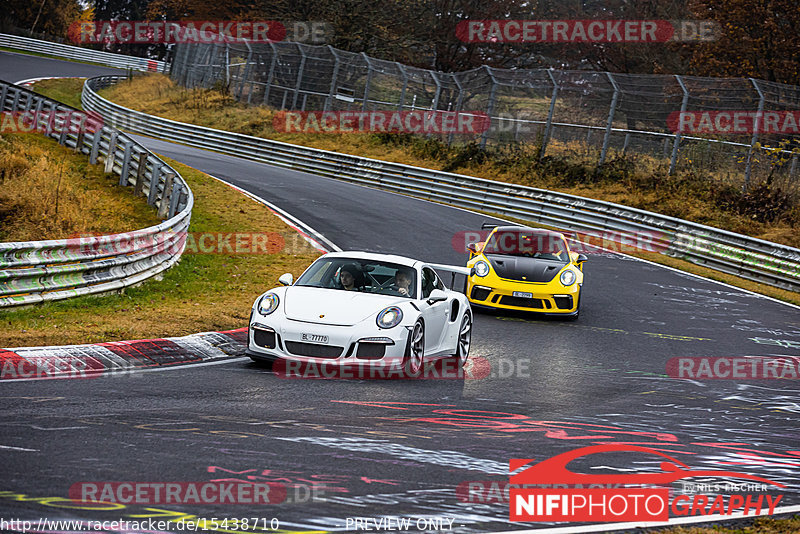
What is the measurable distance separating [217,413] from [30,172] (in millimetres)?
13058

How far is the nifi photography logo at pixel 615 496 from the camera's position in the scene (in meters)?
5.41

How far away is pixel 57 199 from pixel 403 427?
10.7 metres

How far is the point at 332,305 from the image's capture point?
30.8 feet

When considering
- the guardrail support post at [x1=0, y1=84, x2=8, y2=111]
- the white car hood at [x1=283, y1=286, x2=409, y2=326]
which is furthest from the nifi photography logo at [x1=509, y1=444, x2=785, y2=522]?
the guardrail support post at [x1=0, y1=84, x2=8, y2=111]

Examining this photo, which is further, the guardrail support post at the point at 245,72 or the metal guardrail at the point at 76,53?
the metal guardrail at the point at 76,53

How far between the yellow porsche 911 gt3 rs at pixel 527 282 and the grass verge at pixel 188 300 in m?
3.58

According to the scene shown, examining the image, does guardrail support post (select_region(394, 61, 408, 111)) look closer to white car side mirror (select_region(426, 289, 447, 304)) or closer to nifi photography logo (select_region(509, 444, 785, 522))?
white car side mirror (select_region(426, 289, 447, 304))

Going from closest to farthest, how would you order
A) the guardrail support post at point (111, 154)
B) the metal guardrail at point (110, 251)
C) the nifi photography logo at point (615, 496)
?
the nifi photography logo at point (615, 496) < the metal guardrail at point (110, 251) < the guardrail support post at point (111, 154)

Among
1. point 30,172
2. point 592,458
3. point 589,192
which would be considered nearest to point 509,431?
point 592,458

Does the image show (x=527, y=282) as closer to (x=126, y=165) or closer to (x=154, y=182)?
(x=154, y=182)

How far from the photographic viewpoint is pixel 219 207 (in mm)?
22641

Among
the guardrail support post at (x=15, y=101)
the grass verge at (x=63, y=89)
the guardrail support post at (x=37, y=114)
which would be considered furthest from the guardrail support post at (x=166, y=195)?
the grass verge at (x=63, y=89)

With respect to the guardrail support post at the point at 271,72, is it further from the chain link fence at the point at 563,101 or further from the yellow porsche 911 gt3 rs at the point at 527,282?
the yellow porsche 911 gt3 rs at the point at 527,282

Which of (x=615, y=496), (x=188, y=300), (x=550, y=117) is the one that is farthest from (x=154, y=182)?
(x=550, y=117)
